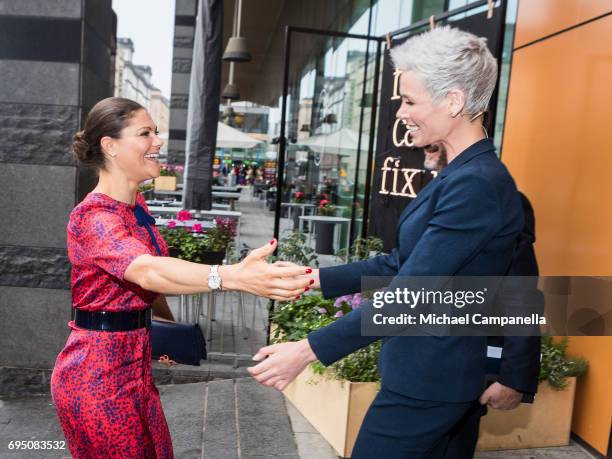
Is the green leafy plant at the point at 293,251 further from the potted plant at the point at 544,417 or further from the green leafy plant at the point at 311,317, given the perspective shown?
the potted plant at the point at 544,417

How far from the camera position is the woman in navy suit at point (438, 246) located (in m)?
1.68

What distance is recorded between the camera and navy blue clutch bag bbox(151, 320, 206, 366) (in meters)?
2.43

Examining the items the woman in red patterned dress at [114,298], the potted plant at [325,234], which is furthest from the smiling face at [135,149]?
the potted plant at [325,234]

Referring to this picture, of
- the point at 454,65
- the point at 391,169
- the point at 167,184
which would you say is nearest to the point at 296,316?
the point at 391,169

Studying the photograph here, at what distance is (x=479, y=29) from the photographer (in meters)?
3.92

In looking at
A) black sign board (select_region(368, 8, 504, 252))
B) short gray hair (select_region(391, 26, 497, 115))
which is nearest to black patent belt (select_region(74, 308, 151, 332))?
short gray hair (select_region(391, 26, 497, 115))

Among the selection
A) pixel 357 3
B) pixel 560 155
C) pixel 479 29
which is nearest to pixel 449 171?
pixel 479 29

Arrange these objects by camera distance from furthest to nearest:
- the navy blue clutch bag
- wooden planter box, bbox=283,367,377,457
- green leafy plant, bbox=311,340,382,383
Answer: green leafy plant, bbox=311,340,382,383
wooden planter box, bbox=283,367,377,457
the navy blue clutch bag

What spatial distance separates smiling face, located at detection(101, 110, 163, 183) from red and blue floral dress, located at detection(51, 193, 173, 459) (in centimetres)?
15

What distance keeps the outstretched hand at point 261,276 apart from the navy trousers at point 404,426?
440 mm

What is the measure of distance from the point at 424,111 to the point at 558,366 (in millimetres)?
2647

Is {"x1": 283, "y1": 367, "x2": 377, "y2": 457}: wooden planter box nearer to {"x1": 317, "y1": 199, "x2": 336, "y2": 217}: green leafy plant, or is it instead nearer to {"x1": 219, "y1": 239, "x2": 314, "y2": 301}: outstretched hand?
{"x1": 219, "y1": 239, "x2": 314, "y2": 301}: outstretched hand

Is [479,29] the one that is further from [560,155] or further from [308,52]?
[308,52]

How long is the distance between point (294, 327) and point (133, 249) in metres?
2.64
